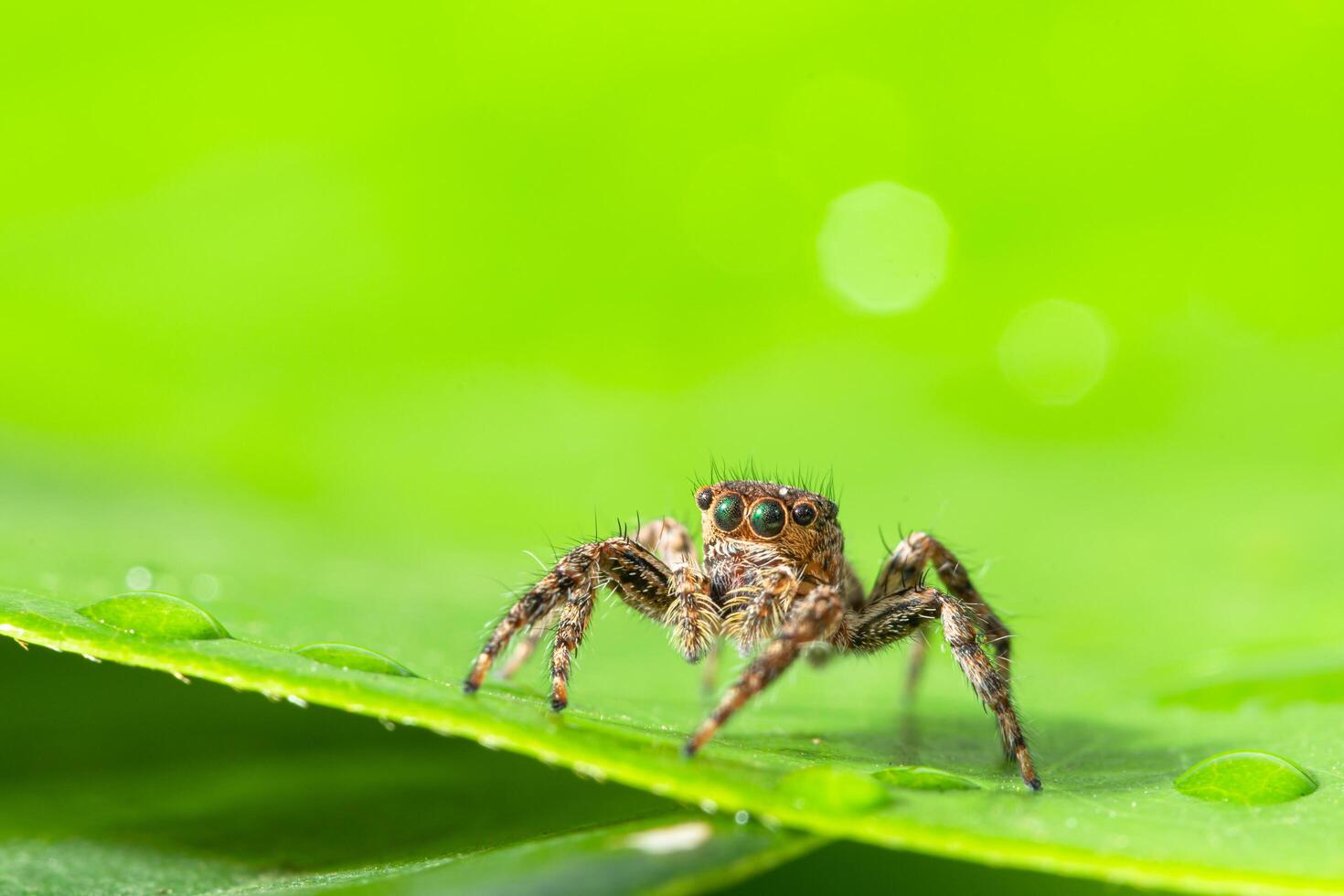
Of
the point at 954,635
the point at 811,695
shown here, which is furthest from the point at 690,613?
the point at 811,695

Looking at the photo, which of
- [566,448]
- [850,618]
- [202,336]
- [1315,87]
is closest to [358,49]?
[202,336]

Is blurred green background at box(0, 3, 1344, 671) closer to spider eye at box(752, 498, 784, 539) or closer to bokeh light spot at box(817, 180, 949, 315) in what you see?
bokeh light spot at box(817, 180, 949, 315)

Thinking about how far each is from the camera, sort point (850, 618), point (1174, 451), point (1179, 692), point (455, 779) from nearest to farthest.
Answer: point (455, 779), point (850, 618), point (1179, 692), point (1174, 451)

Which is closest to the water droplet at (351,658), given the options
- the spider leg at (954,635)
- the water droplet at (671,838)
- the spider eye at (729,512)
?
the water droplet at (671,838)

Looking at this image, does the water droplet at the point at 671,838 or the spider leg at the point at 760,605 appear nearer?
the water droplet at the point at 671,838

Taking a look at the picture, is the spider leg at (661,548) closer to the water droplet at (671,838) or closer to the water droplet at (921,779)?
the water droplet at (921,779)

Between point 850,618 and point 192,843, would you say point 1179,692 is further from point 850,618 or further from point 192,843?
point 192,843

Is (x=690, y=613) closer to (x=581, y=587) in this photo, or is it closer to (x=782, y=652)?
(x=581, y=587)
